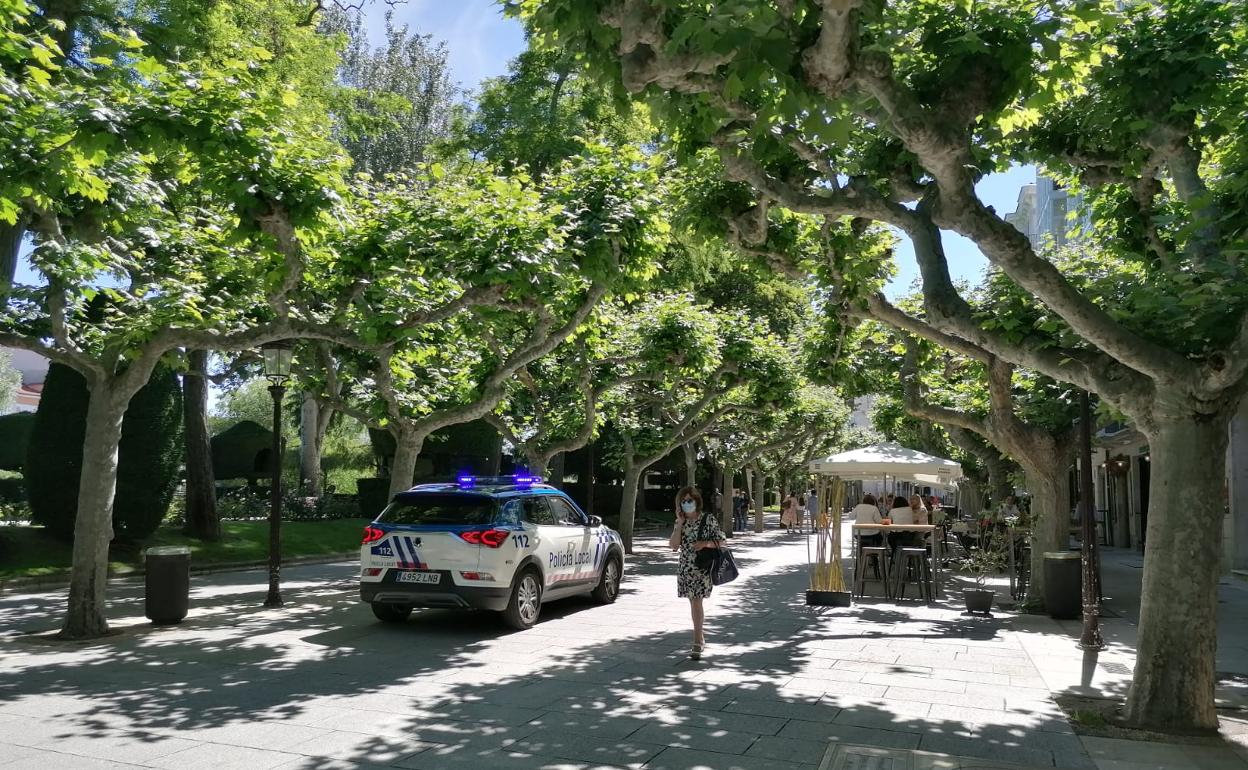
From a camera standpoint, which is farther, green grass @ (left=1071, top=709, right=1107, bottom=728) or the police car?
the police car

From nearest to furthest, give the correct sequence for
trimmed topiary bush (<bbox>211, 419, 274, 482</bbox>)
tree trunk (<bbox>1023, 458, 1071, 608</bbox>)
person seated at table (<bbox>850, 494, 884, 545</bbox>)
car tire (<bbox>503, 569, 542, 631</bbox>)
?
car tire (<bbox>503, 569, 542, 631</bbox>), tree trunk (<bbox>1023, 458, 1071, 608</bbox>), person seated at table (<bbox>850, 494, 884, 545</bbox>), trimmed topiary bush (<bbox>211, 419, 274, 482</bbox>)

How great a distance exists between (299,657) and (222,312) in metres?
4.25

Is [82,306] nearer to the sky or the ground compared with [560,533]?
nearer to the sky

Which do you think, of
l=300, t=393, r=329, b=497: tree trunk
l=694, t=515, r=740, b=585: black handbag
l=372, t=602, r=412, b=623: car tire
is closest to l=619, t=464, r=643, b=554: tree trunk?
l=372, t=602, r=412, b=623: car tire

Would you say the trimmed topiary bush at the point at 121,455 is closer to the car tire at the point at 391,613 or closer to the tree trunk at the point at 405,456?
the tree trunk at the point at 405,456

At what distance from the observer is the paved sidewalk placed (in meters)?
6.09

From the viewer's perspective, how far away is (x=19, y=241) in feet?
55.3

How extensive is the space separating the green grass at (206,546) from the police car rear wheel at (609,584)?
9657 millimetres

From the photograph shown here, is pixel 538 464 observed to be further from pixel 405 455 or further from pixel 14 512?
pixel 14 512

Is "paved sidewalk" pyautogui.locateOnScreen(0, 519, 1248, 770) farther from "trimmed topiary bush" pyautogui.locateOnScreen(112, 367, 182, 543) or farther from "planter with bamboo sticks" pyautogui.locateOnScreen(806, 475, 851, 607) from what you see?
"trimmed topiary bush" pyautogui.locateOnScreen(112, 367, 182, 543)

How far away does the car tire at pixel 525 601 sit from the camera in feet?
36.3

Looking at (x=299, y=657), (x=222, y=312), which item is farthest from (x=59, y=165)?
(x=299, y=657)

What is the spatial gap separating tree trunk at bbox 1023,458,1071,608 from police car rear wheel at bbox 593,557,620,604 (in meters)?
6.01

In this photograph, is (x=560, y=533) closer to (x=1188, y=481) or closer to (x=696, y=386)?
(x=1188, y=481)
